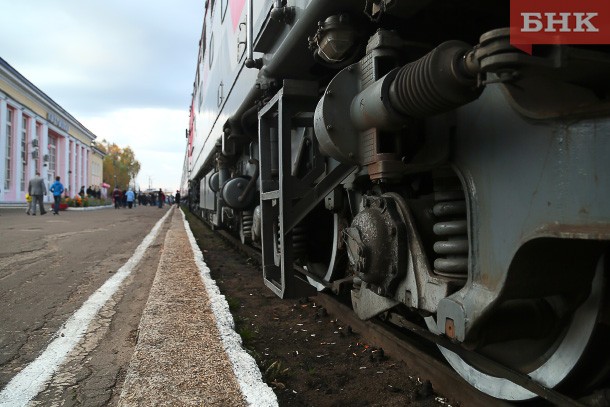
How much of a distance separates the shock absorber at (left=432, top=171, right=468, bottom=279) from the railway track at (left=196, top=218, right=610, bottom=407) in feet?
1.30

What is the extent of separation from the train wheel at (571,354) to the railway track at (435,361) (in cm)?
8

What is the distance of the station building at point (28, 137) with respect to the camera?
24631mm

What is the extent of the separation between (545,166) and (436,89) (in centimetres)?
40

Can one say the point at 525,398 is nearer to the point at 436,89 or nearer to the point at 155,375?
the point at 436,89

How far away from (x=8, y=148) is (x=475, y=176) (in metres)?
29.7

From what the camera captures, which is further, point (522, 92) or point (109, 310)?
point (109, 310)

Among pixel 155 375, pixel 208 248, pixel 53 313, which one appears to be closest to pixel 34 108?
pixel 208 248

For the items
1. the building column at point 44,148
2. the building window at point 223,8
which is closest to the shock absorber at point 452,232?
the building window at point 223,8

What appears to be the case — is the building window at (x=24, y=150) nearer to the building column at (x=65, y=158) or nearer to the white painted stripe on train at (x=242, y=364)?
the building column at (x=65, y=158)

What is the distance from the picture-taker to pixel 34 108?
2930 centimetres

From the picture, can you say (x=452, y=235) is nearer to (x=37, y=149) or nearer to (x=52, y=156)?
(x=37, y=149)

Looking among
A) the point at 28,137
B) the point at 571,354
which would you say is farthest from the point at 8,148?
the point at 571,354

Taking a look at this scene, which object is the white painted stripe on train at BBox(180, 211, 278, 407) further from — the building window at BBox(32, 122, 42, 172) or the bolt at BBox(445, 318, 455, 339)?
the building window at BBox(32, 122, 42, 172)

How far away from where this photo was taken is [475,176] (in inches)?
63.9
